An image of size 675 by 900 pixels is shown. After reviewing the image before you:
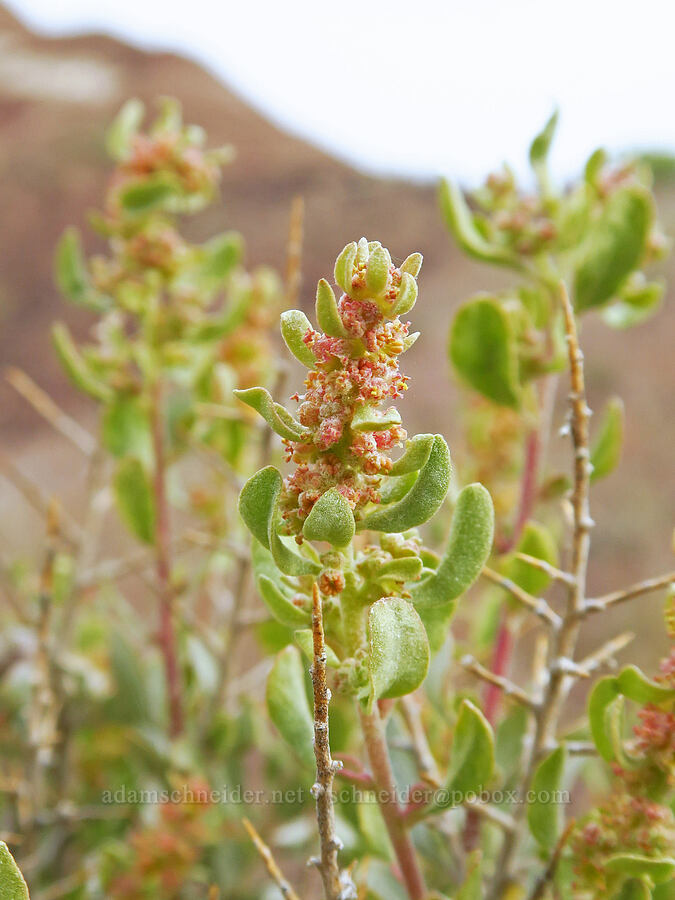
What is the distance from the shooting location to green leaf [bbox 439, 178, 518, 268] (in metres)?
0.78

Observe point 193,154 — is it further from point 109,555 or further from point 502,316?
point 109,555

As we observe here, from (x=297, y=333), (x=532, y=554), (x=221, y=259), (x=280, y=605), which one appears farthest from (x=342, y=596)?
(x=221, y=259)

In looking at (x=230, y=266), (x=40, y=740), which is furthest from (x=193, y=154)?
(x=40, y=740)

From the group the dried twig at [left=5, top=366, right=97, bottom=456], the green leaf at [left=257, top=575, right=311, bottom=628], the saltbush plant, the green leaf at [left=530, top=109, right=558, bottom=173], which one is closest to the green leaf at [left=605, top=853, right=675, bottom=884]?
the saltbush plant

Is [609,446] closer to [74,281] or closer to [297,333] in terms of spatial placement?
[297,333]

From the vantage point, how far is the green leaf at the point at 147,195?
948mm

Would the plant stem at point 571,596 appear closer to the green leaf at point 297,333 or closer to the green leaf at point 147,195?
the green leaf at point 297,333

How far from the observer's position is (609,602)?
21.7 inches

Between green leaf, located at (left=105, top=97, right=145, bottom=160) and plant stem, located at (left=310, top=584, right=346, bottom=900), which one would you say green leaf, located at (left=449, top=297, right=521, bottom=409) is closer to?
plant stem, located at (left=310, top=584, right=346, bottom=900)

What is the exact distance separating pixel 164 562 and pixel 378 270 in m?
0.71

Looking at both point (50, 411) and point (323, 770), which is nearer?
point (323, 770)

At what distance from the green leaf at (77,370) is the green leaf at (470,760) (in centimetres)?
62

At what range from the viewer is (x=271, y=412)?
15.6 inches

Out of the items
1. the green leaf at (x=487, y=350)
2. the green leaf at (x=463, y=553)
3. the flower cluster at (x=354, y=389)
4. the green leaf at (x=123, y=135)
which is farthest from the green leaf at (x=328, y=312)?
the green leaf at (x=123, y=135)
